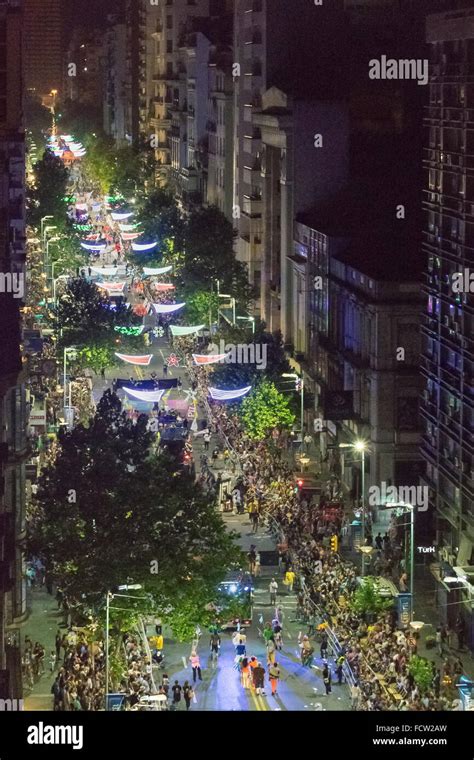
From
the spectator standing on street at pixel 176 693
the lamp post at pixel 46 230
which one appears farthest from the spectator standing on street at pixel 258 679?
the lamp post at pixel 46 230

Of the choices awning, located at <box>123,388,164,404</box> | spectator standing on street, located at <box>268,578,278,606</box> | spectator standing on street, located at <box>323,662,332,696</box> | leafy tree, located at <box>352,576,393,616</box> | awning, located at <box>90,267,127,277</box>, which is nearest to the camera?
spectator standing on street, located at <box>323,662,332,696</box>

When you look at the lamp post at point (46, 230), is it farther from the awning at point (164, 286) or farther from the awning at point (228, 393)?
the awning at point (228, 393)

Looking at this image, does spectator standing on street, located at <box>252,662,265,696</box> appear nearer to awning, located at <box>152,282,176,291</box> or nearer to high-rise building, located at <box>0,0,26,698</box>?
high-rise building, located at <box>0,0,26,698</box>

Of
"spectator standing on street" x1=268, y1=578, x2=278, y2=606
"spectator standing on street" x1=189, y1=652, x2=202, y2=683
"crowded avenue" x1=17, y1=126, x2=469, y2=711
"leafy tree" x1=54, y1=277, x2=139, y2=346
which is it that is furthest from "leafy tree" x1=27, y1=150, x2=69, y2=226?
"spectator standing on street" x1=189, y1=652, x2=202, y2=683

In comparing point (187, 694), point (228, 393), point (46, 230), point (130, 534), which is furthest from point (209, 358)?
point (46, 230)

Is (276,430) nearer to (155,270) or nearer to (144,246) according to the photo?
(155,270)
